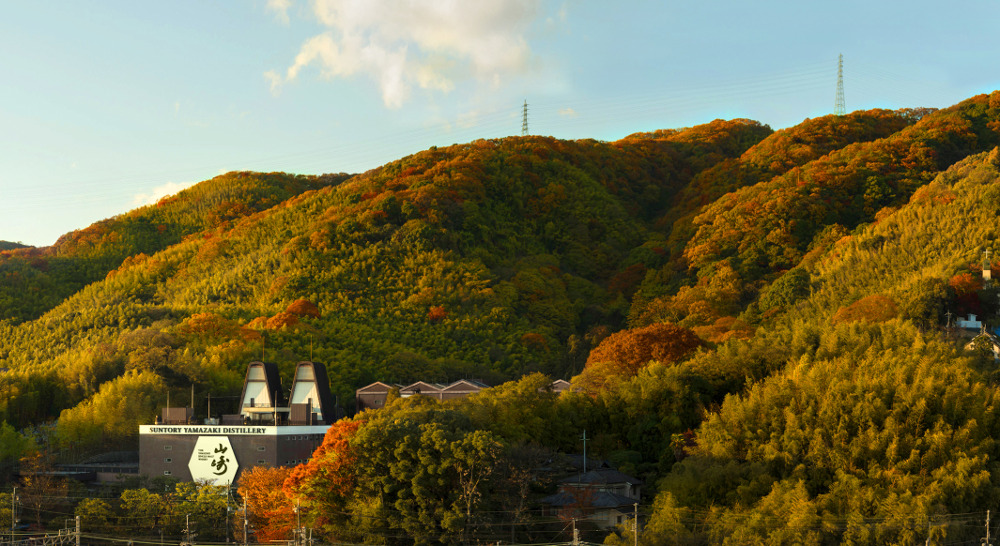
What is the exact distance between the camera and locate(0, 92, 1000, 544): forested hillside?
Result: 35750 millimetres

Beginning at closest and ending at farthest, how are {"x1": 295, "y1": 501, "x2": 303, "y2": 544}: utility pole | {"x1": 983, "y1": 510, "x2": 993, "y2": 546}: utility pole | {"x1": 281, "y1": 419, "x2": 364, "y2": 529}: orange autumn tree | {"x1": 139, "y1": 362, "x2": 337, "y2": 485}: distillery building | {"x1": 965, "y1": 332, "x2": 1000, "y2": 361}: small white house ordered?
{"x1": 983, "y1": 510, "x2": 993, "y2": 546}: utility pole → {"x1": 295, "y1": 501, "x2": 303, "y2": 544}: utility pole → {"x1": 281, "y1": 419, "x2": 364, "y2": 529}: orange autumn tree → {"x1": 965, "y1": 332, "x2": 1000, "y2": 361}: small white house → {"x1": 139, "y1": 362, "x2": 337, "y2": 485}: distillery building

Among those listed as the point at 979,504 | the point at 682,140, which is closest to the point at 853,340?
the point at 979,504

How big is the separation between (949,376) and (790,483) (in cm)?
811

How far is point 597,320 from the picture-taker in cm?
7962

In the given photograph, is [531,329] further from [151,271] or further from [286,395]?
[151,271]

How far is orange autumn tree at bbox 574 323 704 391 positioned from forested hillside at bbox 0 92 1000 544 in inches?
8.6

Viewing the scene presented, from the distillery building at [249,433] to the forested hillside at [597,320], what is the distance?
600 centimetres

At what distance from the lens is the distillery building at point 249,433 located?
47469mm

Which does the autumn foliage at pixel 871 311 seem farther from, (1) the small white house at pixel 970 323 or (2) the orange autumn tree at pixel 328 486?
(2) the orange autumn tree at pixel 328 486

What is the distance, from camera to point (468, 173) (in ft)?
318

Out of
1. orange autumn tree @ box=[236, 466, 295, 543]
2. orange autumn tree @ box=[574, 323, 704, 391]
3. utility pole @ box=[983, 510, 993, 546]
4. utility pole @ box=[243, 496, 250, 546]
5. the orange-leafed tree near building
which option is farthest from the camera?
the orange-leafed tree near building

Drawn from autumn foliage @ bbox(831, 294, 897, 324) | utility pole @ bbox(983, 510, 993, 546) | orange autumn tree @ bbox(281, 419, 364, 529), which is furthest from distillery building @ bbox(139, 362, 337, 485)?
utility pole @ bbox(983, 510, 993, 546)

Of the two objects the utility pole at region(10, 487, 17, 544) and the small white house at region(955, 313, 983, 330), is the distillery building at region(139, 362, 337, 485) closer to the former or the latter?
the utility pole at region(10, 487, 17, 544)

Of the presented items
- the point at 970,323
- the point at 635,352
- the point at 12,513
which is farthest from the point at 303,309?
the point at 970,323
